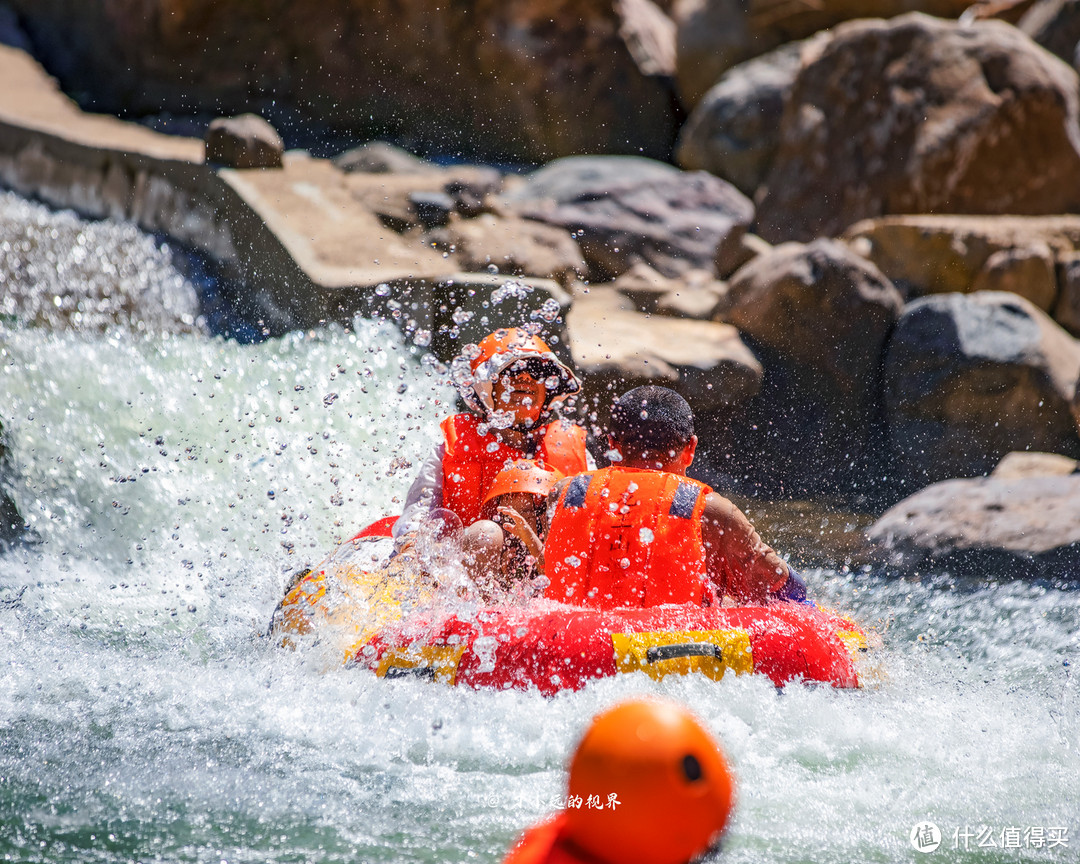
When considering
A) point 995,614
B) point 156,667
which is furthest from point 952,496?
point 156,667

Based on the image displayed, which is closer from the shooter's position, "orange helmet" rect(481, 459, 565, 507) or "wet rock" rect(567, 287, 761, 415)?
"orange helmet" rect(481, 459, 565, 507)

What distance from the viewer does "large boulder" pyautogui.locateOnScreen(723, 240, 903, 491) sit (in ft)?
25.9

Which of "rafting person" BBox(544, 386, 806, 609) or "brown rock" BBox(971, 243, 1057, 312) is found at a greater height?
"rafting person" BBox(544, 386, 806, 609)

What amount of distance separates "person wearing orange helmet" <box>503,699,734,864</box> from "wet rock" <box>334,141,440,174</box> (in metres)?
9.10

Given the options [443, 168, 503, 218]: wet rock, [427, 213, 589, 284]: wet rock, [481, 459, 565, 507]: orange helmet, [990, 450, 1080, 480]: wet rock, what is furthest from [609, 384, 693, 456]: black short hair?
[443, 168, 503, 218]: wet rock

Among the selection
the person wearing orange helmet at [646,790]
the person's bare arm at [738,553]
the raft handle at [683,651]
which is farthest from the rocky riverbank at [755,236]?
the person wearing orange helmet at [646,790]

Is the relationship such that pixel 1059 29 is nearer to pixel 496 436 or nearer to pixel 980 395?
pixel 980 395

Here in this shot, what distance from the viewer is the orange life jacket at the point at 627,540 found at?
341cm

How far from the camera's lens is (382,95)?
39.6 ft

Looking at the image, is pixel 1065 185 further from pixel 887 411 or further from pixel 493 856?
pixel 493 856

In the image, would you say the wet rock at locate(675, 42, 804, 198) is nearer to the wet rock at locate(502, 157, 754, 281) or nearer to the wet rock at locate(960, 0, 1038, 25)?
the wet rock at locate(502, 157, 754, 281)

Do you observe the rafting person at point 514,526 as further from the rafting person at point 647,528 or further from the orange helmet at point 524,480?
the rafting person at point 647,528

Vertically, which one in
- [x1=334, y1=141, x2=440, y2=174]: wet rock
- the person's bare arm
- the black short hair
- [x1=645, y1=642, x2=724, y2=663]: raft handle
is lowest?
[x1=334, y1=141, x2=440, y2=174]: wet rock

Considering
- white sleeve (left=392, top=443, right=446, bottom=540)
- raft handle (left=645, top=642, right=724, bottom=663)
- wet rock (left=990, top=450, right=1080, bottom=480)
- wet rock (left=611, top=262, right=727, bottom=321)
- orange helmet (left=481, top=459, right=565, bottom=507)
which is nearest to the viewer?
raft handle (left=645, top=642, right=724, bottom=663)
